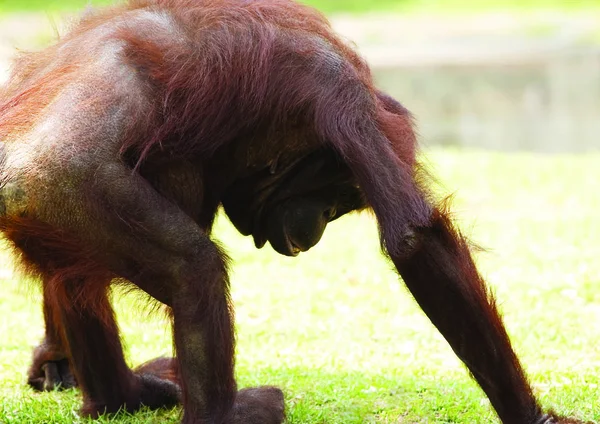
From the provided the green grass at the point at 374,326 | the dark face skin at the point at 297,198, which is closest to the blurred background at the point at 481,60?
the green grass at the point at 374,326

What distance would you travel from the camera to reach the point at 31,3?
81.5 ft

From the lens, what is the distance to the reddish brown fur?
11.1 ft

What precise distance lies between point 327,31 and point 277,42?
272 millimetres

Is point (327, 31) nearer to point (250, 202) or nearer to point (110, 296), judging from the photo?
point (250, 202)

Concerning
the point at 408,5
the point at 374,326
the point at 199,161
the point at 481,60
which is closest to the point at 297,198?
the point at 199,161

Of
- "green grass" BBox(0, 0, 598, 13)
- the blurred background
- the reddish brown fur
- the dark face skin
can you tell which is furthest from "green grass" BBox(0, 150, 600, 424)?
"green grass" BBox(0, 0, 598, 13)

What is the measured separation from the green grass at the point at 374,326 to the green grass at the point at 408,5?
1570 centimetres

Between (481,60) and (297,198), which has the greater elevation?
(481,60)

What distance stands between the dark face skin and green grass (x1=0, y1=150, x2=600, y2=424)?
0.21m

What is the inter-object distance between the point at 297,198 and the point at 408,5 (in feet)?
72.3

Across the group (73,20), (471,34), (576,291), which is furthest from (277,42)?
(471,34)

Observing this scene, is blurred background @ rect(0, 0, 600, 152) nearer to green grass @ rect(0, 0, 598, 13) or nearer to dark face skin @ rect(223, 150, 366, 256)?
green grass @ rect(0, 0, 598, 13)

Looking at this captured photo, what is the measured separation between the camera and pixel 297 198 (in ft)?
13.0

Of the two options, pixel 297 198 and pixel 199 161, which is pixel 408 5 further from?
pixel 199 161
